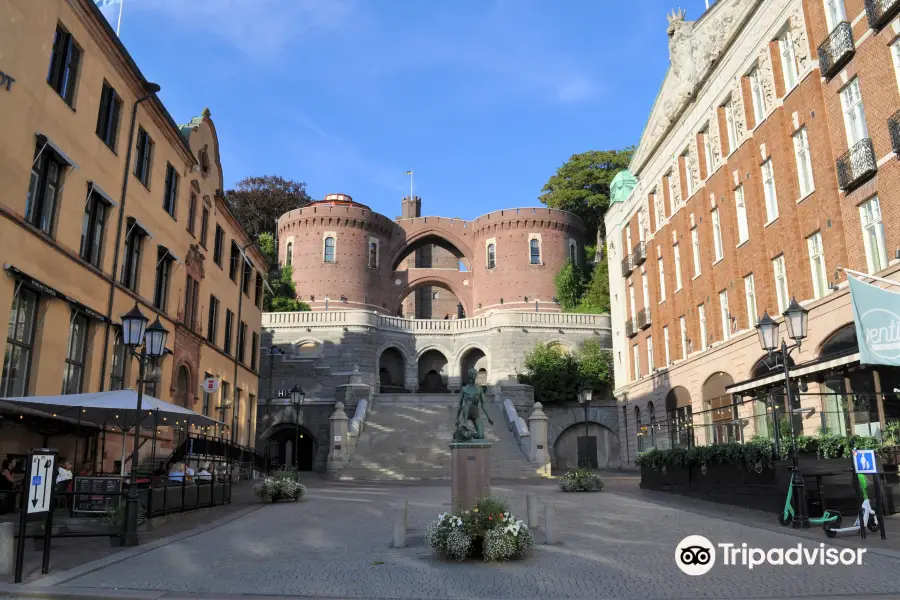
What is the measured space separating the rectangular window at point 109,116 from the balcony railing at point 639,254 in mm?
25888

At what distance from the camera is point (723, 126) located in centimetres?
2770

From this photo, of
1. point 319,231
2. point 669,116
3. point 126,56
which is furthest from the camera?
point 319,231

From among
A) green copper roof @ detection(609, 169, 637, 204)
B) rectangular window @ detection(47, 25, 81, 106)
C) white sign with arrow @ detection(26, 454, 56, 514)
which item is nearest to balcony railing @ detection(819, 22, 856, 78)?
rectangular window @ detection(47, 25, 81, 106)

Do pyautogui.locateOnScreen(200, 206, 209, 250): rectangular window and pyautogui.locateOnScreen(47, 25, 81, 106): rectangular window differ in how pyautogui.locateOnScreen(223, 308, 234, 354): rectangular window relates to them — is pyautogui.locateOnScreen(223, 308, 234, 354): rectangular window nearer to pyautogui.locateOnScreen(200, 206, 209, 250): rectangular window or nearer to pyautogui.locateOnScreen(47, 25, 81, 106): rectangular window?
pyautogui.locateOnScreen(200, 206, 209, 250): rectangular window

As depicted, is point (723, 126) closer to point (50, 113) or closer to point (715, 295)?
point (715, 295)

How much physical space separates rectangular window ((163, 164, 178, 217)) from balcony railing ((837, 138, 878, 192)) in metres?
20.6

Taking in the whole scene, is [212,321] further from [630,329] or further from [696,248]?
[630,329]

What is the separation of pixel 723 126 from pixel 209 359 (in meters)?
22.3

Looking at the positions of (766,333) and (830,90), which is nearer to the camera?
(766,333)

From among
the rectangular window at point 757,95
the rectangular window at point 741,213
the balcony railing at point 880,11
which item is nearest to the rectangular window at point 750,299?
the rectangular window at point 741,213

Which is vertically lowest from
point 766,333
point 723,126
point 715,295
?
point 766,333

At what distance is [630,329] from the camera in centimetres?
3925

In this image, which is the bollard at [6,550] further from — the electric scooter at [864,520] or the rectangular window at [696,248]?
the rectangular window at [696,248]

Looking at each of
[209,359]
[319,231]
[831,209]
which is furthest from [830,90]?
[319,231]
